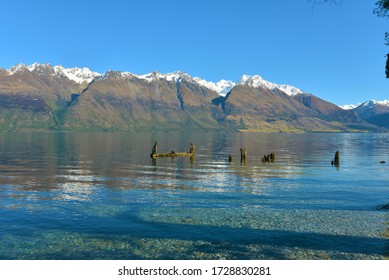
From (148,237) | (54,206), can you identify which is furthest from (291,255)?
(54,206)

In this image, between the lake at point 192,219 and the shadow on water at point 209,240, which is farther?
the lake at point 192,219

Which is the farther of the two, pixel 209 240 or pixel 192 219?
pixel 192 219

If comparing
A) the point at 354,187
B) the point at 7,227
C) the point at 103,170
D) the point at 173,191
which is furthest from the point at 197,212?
the point at 103,170

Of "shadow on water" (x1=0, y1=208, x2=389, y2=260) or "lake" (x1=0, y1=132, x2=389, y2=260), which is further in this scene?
"lake" (x1=0, y1=132, x2=389, y2=260)

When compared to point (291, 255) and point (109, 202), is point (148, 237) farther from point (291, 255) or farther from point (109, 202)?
point (109, 202)

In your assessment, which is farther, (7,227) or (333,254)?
(7,227)

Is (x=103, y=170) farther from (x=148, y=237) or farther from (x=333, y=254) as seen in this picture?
(x=333, y=254)

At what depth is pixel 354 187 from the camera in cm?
4700

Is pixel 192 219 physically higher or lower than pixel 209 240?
higher
